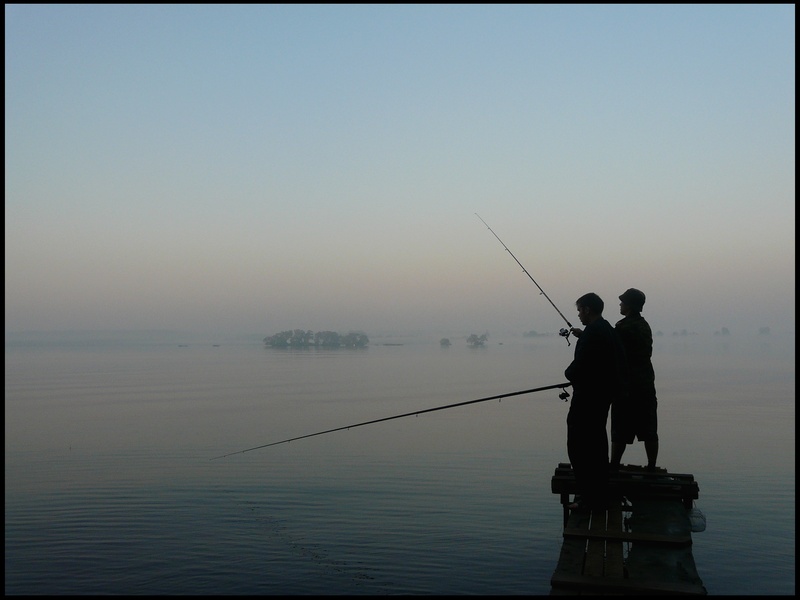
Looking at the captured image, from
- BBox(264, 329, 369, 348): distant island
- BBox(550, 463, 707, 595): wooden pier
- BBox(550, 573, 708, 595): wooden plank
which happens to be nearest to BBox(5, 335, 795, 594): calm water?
BBox(550, 463, 707, 595): wooden pier

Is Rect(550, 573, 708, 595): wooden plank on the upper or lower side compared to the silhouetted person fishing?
lower

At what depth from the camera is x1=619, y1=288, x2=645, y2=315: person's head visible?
743cm

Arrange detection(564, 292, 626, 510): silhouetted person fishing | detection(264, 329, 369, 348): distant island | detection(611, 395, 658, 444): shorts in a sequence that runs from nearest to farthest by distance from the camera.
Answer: detection(564, 292, 626, 510): silhouetted person fishing
detection(611, 395, 658, 444): shorts
detection(264, 329, 369, 348): distant island

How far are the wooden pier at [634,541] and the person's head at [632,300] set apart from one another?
1.54 m

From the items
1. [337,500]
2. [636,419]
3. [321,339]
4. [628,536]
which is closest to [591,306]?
[636,419]

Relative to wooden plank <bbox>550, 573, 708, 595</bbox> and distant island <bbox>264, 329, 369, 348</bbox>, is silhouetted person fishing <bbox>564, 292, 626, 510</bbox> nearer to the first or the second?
wooden plank <bbox>550, 573, 708, 595</bbox>

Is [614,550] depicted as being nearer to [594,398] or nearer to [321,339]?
[594,398]

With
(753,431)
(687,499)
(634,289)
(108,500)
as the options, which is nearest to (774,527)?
(687,499)

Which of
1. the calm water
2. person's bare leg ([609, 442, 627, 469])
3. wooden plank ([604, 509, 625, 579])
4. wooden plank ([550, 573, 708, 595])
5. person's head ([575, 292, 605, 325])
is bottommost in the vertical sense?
the calm water

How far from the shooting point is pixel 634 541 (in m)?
5.76

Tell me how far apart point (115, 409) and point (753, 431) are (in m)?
18.9

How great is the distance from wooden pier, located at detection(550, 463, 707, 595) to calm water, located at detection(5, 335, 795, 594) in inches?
54.7

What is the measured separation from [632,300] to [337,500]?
5.94m

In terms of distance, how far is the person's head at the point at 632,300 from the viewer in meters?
7.43
